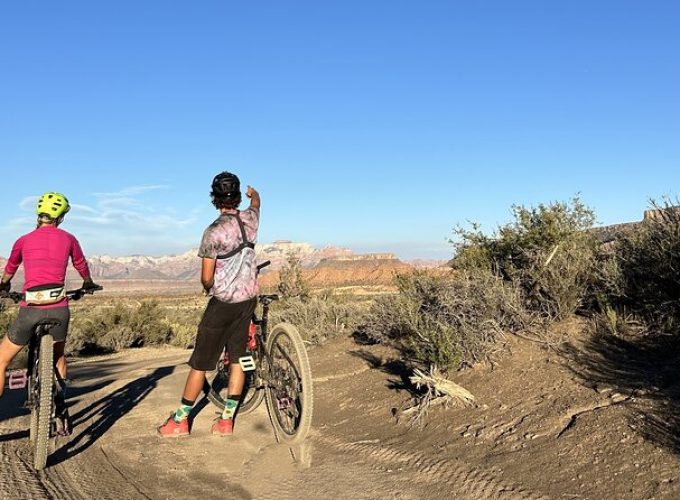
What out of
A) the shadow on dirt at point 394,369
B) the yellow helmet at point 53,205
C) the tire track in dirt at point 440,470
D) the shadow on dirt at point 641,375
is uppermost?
the yellow helmet at point 53,205

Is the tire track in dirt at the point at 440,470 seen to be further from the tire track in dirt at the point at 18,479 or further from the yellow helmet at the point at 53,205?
the yellow helmet at the point at 53,205

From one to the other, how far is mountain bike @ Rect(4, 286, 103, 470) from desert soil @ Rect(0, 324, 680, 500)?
17 centimetres

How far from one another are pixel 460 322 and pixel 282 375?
240cm

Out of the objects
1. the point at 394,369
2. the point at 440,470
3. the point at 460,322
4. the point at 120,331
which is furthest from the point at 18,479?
the point at 120,331

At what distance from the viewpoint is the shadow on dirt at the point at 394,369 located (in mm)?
6074

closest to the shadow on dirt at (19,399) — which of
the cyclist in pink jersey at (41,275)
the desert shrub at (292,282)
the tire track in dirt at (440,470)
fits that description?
the cyclist in pink jersey at (41,275)

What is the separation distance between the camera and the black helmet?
4840 millimetres

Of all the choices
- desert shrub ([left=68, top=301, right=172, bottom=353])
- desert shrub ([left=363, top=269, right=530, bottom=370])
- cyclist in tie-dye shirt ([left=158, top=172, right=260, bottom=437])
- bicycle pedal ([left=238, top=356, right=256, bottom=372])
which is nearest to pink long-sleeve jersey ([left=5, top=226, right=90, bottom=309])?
cyclist in tie-dye shirt ([left=158, top=172, right=260, bottom=437])

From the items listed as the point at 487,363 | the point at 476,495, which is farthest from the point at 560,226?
the point at 476,495

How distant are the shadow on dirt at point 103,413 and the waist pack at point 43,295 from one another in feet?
4.27

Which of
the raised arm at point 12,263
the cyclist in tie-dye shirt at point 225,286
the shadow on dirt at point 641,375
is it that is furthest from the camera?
the cyclist in tie-dye shirt at point 225,286

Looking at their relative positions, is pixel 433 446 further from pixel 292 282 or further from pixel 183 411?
pixel 292 282

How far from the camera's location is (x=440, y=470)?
3.94 metres

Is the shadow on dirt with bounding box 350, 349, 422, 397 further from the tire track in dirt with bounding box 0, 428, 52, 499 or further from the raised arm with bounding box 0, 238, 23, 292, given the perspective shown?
the raised arm with bounding box 0, 238, 23, 292
